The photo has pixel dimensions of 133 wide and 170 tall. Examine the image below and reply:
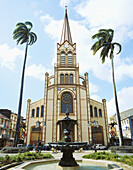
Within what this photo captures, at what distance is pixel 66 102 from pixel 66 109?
5.51 ft

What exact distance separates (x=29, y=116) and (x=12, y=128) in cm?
1413

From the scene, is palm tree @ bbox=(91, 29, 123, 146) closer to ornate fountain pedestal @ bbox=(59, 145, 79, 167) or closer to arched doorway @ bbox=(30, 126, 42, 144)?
ornate fountain pedestal @ bbox=(59, 145, 79, 167)

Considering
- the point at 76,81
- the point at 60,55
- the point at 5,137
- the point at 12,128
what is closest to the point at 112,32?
the point at 76,81

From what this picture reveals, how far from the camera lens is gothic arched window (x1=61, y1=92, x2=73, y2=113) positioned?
3450 centimetres

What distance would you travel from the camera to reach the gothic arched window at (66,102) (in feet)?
113

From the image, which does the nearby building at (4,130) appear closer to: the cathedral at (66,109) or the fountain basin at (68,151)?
the cathedral at (66,109)

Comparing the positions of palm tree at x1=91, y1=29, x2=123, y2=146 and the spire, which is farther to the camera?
the spire

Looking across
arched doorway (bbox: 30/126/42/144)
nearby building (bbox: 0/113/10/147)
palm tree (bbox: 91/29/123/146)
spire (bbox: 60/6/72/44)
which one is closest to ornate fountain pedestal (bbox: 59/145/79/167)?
palm tree (bbox: 91/29/123/146)

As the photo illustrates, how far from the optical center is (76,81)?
37.0m

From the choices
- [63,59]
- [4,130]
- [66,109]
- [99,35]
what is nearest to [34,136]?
[66,109]

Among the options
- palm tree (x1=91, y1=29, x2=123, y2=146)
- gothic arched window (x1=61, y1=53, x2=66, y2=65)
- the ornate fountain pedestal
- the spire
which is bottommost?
the ornate fountain pedestal

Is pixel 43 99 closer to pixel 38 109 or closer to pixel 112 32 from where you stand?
pixel 38 109

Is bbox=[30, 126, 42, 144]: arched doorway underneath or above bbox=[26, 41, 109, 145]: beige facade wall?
underneath

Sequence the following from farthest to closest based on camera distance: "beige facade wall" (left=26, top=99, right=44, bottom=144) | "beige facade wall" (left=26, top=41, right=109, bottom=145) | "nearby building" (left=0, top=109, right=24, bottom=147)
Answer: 1. "nearby building" (left=0, top=109, right=24, bottom=147)
2. "beige facade wall" (left=26, top=99, right=44, bottom=144)
3. "beige facade wall" (left=26, top=41, right=109, bottom=145)
